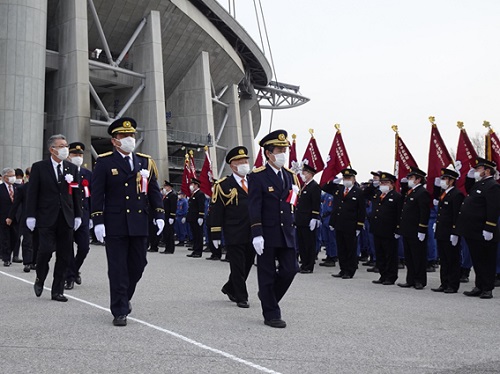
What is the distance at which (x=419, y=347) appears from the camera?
5.59m

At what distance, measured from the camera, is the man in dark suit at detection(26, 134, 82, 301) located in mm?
8102

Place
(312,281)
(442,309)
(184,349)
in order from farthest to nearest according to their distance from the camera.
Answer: (312,281), (442,309), (184,349)

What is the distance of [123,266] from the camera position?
6.74 metres

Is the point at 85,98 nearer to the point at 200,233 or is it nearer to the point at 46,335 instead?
the point at 200,233

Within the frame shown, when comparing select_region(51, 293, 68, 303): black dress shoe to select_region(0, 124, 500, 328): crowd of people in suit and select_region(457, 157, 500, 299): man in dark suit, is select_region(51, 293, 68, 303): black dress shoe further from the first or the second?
select_region(457, 157, 500, 299): man in dark suit

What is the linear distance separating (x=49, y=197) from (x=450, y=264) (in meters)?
6.23

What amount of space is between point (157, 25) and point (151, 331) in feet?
102

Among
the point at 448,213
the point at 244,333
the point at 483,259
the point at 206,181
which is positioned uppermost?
the point at 206,181

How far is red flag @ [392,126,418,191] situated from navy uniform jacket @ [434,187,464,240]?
2.09 metres

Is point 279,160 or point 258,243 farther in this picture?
point 279,160

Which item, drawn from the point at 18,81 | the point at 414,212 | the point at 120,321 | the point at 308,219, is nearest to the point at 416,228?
the point at 414,212

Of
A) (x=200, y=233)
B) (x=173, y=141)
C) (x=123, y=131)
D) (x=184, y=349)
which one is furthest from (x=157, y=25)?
(x=184, y=349)

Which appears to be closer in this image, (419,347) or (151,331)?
(419,347)

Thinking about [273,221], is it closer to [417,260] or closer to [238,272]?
[238,272]
